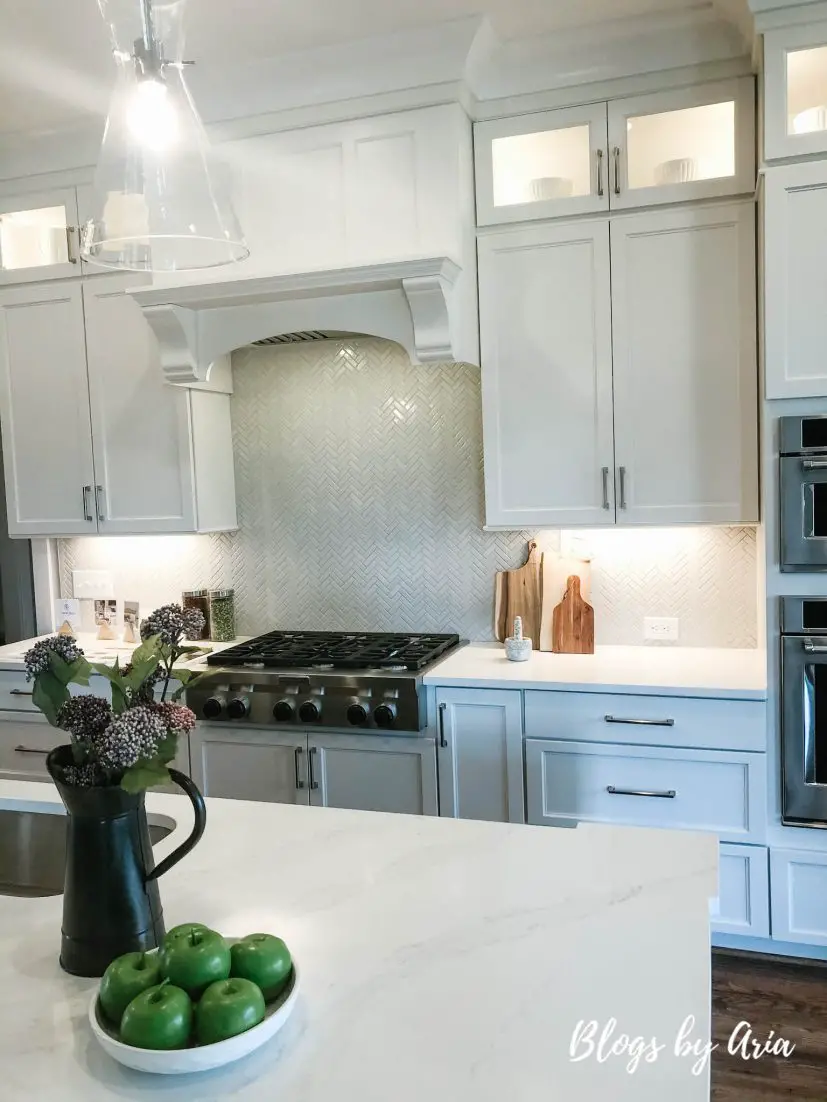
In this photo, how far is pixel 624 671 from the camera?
2947 millimetres

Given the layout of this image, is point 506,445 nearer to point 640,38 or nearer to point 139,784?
point 640,38

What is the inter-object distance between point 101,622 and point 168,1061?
10.3 ft

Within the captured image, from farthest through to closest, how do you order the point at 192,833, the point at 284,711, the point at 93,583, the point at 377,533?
the point at 93,583, the point at 377,533, the point at 284,711, the point at 192,833

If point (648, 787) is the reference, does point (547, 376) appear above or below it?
above

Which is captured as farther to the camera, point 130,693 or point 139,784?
point 130,693

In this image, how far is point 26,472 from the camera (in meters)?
3.69

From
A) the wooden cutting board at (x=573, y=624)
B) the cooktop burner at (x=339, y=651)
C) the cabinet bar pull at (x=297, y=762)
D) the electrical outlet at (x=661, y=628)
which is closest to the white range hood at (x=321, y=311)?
the wooden cutting board at (x=573, y=624)

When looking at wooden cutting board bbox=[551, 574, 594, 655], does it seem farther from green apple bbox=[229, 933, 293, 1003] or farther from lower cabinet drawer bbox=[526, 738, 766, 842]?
green apple bbox=[229, 933, 293, 1003]

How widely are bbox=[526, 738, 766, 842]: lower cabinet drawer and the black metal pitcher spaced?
182 centimetres

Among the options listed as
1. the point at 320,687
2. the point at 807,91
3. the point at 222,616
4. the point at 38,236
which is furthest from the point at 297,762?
the point at 807,91

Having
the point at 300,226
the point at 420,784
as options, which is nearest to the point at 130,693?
the point at 420,784

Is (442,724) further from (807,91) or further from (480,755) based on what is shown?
(807,91)

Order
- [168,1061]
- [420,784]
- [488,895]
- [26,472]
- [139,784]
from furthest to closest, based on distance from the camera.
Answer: [26,472] → [420,784] → [488,895] → [139,784] → [168,1061]

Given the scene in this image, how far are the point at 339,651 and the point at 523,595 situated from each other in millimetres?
723
